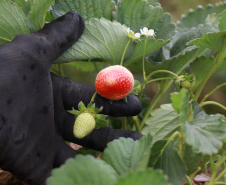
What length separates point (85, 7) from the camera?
2.53 feet

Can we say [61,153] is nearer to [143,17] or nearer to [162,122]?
[162,122]

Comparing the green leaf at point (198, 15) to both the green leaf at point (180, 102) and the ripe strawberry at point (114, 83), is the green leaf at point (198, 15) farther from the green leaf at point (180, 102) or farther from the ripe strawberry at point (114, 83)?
the green leaf at point (180, 102)

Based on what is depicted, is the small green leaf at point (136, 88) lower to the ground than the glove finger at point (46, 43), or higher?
lower

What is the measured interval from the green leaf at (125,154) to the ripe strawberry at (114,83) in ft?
0.41

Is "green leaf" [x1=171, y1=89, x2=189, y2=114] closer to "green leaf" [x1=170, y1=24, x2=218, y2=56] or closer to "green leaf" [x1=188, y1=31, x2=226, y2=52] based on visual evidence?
"green leaf" [x1=188, y1=31, x2=226, y2=52]

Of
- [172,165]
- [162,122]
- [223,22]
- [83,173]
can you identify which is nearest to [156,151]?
[172,165]

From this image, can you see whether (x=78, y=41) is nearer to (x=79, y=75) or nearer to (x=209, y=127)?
(x=209, y=127)

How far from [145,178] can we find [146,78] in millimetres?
409

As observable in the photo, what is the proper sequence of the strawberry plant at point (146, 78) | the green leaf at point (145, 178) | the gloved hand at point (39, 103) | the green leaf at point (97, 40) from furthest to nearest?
the green leaf at point (97, 40) < the gloved hand at point (39, 103) < the strawberry plant at point (146, 78) < the green leaf at point (145, 178)

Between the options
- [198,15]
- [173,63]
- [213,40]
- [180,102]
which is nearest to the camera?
[180,102]

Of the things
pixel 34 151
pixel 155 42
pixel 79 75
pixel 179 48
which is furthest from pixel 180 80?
pixel 79 75

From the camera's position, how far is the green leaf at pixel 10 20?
0.66 m

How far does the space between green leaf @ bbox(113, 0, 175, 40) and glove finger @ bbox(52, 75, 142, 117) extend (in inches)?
8.7

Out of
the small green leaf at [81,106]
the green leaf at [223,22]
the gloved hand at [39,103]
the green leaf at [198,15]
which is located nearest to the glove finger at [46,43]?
the gloved hand at [39,103]
